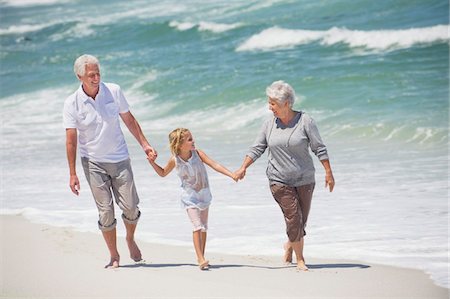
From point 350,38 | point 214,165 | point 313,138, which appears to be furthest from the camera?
point 350,38

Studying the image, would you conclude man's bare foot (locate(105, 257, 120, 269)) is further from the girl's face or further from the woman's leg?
the woman's leg

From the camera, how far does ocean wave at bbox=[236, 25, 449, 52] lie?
23922mm

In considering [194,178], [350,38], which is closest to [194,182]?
[194,178]

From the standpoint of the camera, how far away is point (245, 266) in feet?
26.0

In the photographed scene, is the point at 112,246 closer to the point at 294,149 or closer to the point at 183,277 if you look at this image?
the point at 183,277

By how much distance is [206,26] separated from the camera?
30.6m

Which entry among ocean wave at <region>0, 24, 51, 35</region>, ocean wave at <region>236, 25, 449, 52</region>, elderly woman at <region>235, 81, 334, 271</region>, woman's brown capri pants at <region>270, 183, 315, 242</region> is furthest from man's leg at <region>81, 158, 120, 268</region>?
ocean wave at <region>0, 24, 51, 35</region>

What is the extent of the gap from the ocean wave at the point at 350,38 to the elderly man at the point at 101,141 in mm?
16837

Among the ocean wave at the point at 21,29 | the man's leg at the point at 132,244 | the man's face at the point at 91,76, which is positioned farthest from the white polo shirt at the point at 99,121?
the ocean wave at the point at 21,29

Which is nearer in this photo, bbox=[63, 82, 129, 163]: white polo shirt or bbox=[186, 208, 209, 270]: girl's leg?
bbox=[63, 82, 129, 163]: white polo shirt

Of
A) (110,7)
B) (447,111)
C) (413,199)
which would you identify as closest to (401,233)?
(413,199)

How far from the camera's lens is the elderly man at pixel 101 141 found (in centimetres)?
751

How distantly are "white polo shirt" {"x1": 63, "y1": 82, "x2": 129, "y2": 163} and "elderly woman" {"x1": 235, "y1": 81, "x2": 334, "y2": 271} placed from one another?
39.8 inches

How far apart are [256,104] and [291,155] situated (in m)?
12.6
